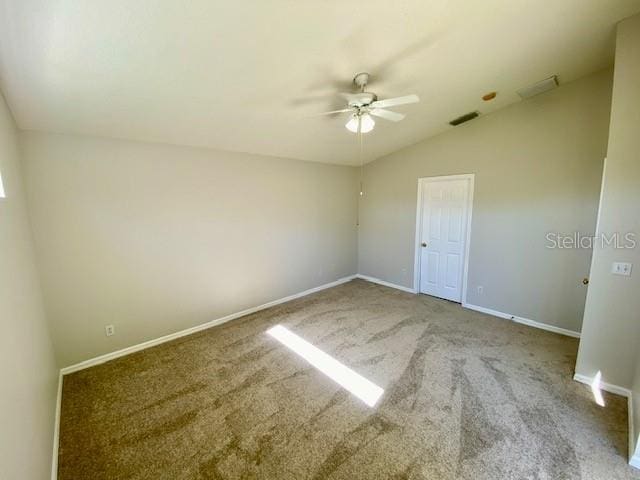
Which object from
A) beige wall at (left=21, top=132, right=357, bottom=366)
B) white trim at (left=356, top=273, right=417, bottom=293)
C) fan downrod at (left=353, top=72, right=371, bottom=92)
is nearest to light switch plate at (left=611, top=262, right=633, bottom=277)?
fan downrod at (left=353, top=72, right=371, bottom=92)

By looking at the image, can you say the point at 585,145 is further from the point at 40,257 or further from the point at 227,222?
the point at 40,257

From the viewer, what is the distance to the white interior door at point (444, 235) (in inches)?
157

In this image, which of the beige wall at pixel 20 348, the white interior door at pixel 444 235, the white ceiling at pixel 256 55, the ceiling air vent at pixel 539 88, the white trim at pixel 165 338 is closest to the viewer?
the beige wall at pixel 20 348

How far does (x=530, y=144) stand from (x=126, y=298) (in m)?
5.15

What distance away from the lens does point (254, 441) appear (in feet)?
5.82

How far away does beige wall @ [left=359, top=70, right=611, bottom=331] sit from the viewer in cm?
289

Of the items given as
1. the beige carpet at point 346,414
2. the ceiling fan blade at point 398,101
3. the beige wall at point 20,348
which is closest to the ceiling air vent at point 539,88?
the ceiling fan blade at point 398,101

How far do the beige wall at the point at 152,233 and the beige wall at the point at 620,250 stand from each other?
351 cm

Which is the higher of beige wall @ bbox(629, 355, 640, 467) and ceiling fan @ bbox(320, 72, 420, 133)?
ceiling fan @ bbox(320, 72, 420, 133)

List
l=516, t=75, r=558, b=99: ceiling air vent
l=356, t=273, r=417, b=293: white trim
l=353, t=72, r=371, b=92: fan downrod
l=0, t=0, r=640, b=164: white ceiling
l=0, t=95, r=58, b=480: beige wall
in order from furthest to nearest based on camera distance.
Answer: l=356, t=273, r=417, b=293: white trim → l=516, t=75, r=558, b=99: ceiling air vent → l=353, t=72, r=371, b=92: fan downrod → l=0, t=0, r=640, b=164: white ceiling → l=0, t=95, r=58, b=480: beige wall

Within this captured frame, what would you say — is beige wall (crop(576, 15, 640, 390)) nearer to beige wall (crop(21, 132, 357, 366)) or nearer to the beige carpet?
the beige carpet

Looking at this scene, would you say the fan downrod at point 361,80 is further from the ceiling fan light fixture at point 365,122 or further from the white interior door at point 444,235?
the white interior door at point 444,235

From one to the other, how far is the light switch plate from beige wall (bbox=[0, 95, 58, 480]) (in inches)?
147

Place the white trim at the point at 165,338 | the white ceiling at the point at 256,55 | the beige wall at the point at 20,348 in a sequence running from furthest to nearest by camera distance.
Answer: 1. the white trim at the point at 165,338
2. the white ceiling at the point at 256,55
3. the beige wall at the point at 20,348
